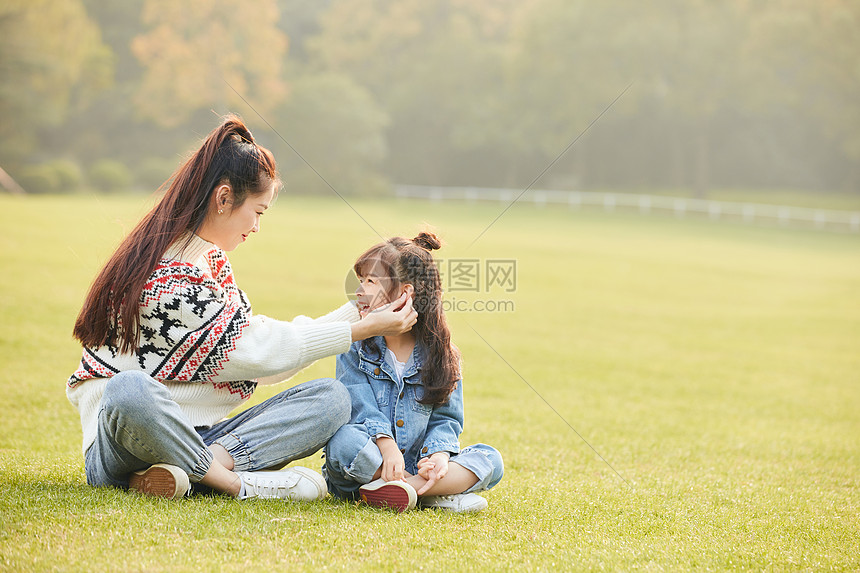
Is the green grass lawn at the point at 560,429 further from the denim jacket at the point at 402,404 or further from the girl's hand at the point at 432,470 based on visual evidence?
the denim jacket at the point at 402,404

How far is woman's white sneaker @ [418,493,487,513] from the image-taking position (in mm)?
2604

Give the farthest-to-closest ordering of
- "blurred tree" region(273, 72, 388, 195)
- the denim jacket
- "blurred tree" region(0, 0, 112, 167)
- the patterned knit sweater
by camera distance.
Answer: "blurred tree" region(273, 72, 388, 195) → "blurred tree" region(0, 0, 112, 167) → the denim jacket → the patterned knit sweater

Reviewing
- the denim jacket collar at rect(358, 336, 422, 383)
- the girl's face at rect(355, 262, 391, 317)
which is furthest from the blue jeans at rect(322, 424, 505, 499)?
the girl's face at rect(355, 262, 391, 317)

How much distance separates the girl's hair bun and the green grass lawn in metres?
0.12

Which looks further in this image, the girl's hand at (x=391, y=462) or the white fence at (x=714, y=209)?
the white fence at (x=714, y=209)

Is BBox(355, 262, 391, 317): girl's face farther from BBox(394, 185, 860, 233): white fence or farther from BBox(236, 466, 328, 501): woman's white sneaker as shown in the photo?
BBox(394, 185, 860, 233): white fence

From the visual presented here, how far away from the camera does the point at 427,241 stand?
9.86 feet

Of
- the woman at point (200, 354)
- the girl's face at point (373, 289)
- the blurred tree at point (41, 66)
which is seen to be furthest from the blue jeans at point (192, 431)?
the blurred tree at point (41, 66)

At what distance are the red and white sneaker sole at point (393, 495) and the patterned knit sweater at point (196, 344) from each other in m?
0.44

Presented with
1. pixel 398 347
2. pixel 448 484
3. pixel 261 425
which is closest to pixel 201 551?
pixel 261 425

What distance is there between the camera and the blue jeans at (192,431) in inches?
89.4

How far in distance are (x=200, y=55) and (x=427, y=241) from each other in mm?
26153

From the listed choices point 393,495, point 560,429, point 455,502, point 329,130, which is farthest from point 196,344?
point 329,130

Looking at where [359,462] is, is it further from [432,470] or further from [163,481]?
[163,481]
